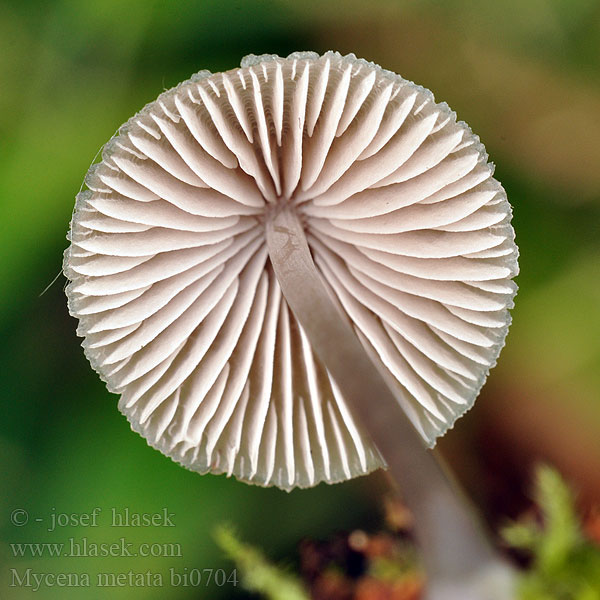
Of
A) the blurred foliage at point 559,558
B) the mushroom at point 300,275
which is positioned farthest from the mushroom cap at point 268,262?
the blurred foliage at point 559,558

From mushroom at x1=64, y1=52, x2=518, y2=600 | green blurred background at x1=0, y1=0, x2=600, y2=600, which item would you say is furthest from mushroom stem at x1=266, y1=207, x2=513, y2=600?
green blurred background at x1=0, y1=0, x2=600, y2=600

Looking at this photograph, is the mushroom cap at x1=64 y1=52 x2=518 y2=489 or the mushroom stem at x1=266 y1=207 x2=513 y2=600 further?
the mushroom cap at x1=64 y1=52 x2=518 y2=489

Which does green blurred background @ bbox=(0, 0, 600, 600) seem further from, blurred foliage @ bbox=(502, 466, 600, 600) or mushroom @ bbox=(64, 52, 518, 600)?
blurred foliage @ bbox=(502, 466, 600, 600)

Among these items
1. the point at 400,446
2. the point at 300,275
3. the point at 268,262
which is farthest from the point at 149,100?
the point at 400,446

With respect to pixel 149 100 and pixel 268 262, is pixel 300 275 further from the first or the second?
pixel 149 100

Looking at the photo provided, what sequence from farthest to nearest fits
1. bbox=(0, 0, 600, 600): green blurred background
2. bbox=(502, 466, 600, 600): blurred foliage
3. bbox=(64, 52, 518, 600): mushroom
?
1. bbox=(0, 0, 600, 600): green blurred background
2. bbox=(64, 52, 518, 600): mushroom
3. bbox=(502, 466, 600, 600): blurred foliage

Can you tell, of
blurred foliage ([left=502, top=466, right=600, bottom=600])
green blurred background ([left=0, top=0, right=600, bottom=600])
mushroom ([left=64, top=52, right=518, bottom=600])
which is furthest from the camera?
green blurred background ([left=0, top=0, right=600, bottom=600])
